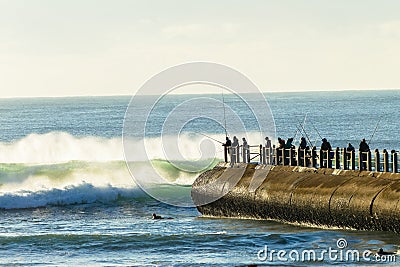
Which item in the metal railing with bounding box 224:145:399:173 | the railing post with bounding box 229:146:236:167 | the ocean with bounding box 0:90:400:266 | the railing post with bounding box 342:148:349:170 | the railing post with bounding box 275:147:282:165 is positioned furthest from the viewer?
the railing post with bounding box 229:146:236:167

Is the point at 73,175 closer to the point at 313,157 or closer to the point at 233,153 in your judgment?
the point at 233,153

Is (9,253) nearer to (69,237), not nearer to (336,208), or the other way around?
(69,237)

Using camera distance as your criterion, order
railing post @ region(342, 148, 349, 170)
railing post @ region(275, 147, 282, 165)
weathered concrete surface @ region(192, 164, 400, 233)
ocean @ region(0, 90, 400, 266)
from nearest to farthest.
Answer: ocean @ region(0, 90, 400, 266) → weathered concrete surface @ region(192, 164, 400, 233) → railing post @ region(342, 148, 349, 170) → railing post @ region(275, 147, 282, 165)

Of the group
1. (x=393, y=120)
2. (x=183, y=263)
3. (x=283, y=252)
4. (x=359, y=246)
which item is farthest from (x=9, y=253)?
(x=393, y=120)

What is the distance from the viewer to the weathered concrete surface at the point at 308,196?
38.3 meters

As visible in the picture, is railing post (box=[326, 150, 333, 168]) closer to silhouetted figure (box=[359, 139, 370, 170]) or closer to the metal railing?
the metal railing

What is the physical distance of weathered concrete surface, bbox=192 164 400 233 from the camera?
126 feet

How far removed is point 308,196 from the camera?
42.3 meters

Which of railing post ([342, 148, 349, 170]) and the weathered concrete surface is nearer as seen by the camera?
the weathered concrete surface

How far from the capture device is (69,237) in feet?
140

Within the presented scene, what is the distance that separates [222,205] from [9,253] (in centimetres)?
1198

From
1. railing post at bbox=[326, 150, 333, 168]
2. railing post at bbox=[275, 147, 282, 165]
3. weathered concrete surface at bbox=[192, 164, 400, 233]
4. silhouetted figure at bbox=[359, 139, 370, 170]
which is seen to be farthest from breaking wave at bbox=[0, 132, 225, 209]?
silhouetted figure at bbox=[359, 139, 370, 170]

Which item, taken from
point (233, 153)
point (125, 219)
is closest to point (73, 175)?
point (125, 219)

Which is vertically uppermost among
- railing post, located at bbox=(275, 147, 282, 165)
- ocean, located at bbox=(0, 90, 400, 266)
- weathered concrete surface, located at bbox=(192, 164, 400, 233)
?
railing post, located at bbox=(275, 147, 282, 165)
